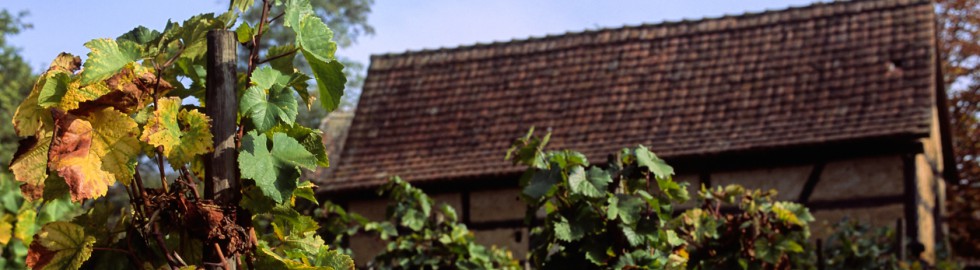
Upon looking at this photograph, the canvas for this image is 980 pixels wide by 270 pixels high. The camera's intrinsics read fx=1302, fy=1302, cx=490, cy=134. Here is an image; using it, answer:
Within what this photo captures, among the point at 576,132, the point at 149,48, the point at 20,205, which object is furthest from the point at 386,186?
the point at 576,132

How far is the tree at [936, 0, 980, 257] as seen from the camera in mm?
19859

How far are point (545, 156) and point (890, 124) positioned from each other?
814 cm

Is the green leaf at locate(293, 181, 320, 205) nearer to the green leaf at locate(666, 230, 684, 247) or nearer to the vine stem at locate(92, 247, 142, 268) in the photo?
the vine stem at locate(92, 247, 142, 268)

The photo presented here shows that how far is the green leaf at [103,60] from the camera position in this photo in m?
2.66

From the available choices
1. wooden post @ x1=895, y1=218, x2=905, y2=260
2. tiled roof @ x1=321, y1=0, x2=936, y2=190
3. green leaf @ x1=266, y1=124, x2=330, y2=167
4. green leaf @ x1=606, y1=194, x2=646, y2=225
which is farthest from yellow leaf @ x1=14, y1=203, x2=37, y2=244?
tiled roof @ x1=321, y1=0, x2=936, y2=190

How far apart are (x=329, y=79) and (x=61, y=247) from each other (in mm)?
674

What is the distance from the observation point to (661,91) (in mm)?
14852

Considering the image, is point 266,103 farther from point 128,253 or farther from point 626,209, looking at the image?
point 626,209

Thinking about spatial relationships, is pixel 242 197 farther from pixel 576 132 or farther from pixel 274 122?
pixel 576 132

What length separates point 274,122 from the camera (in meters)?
2.80

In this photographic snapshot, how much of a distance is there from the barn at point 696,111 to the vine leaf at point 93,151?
1059cm

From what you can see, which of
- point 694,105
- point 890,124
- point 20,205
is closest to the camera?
point 20,205

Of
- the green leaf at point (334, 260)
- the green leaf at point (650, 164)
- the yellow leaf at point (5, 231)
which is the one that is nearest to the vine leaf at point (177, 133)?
the green leaf at point (334, 260)

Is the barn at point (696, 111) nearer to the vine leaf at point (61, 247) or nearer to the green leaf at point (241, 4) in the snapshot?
the green leaf at point (241, 4)
